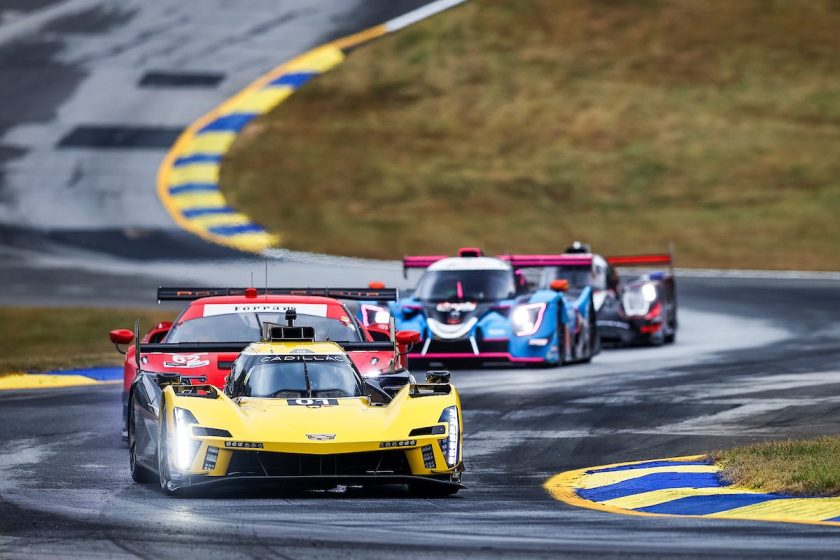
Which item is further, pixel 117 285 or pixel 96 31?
pixel 96 31

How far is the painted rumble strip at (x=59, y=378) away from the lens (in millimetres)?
20078

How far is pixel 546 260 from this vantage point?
22.8m

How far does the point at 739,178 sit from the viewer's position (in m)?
40.7

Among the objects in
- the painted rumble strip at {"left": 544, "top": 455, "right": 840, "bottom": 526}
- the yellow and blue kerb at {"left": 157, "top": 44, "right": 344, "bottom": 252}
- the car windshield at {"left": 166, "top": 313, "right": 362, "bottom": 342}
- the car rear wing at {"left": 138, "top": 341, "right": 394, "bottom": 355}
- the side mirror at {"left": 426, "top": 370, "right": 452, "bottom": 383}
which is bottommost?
the painted rumble strip at {"left": 544, "top": 455, "right": 840, "bottom": 526}

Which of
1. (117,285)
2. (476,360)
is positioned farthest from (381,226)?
(476,360)

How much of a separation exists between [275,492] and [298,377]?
34.3 inches

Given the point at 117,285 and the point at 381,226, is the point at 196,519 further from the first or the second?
the point at 381,226

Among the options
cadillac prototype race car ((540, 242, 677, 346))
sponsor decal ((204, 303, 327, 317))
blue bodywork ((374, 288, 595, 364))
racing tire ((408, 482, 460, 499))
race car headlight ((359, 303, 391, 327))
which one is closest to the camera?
racing tire ((408, 482, 460, 499))

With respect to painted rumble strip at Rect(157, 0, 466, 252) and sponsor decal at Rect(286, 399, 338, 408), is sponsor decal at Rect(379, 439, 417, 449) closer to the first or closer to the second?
sponsor decal at Rect(286, 399, 338, 408)

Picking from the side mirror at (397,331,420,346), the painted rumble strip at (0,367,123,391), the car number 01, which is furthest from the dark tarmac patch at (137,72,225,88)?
the car number 01

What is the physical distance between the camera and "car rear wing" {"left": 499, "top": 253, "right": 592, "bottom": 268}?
73.9ft

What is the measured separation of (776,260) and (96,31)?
62.8 feet

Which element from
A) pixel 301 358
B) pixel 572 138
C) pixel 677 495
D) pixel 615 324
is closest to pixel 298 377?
pixel 301 358

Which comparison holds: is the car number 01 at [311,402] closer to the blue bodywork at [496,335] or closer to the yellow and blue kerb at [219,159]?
the blue bodywork at [496,335]
